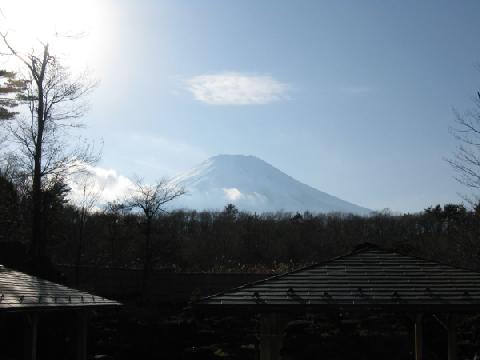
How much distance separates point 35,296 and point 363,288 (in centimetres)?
627

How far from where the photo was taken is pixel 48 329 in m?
20.6

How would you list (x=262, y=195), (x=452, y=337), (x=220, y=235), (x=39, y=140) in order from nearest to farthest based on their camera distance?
1. (x=452, y=337)
2. (x=39, y=140)
3. (x=220, y=235)
4. (x=262, y=195)

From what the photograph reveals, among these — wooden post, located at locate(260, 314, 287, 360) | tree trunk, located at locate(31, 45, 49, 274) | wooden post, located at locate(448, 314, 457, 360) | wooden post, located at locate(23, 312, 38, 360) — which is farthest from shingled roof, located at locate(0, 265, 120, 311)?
tree trunk, located at locate(31, 45, 49, 274)

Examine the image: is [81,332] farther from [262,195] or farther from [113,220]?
[262,195]

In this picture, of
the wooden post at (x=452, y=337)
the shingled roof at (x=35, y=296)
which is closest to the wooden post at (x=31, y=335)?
the shingled roof at (x=35, y=296)

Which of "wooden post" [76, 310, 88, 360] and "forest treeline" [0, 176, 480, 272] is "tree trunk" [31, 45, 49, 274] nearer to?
"forest treeline" [0, 176, 480, 272]

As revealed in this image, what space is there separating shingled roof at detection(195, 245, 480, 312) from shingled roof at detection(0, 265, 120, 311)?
3122 mm

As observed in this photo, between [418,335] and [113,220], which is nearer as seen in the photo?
[418,335]

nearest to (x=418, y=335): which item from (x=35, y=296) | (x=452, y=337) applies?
(x=452, y=337)

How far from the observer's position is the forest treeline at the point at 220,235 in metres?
30.4

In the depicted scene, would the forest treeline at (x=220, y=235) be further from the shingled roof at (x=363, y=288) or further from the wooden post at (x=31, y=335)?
the shingled roof at (x=363, y=288)

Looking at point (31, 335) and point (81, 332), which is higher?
point (31, 335)

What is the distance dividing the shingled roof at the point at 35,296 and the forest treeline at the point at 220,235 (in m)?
13.4

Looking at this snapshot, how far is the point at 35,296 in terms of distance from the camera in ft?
38.4
